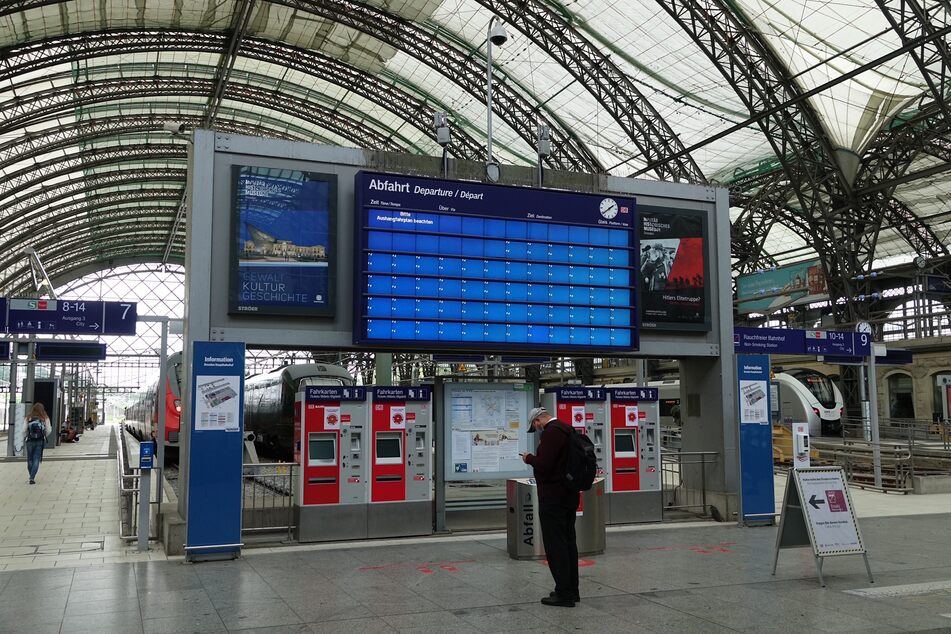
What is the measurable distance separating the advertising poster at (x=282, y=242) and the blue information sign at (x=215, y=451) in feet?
2.38

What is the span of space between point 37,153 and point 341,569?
40901mm

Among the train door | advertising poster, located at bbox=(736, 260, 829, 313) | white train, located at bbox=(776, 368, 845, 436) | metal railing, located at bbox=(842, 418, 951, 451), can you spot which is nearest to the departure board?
white train, located at bbox=(776, 368, 845, 436)

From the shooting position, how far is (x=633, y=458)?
1247 centimetres

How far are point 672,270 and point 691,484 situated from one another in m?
3.62

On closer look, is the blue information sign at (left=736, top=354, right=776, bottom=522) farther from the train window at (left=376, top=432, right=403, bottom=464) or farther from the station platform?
the train window at (left=376, top=432, right=403, bottom=464)

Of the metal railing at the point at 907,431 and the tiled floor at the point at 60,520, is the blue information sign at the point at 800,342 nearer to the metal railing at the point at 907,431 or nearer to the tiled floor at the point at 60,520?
the tiled floor at the point at 60,520

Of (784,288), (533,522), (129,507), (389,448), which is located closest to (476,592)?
(533,522)

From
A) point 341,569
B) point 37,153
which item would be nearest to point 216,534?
point 341,569

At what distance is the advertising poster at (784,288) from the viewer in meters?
30.2

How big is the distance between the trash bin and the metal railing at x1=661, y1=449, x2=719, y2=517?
336 centimetres

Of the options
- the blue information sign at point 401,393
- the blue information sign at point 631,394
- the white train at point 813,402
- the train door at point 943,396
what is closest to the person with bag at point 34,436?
the blue information sign at point 401,393

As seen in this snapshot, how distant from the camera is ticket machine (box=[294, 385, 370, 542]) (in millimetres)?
10438

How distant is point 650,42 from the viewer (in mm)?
30922

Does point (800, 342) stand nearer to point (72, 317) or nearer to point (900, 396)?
point (72, 317)
